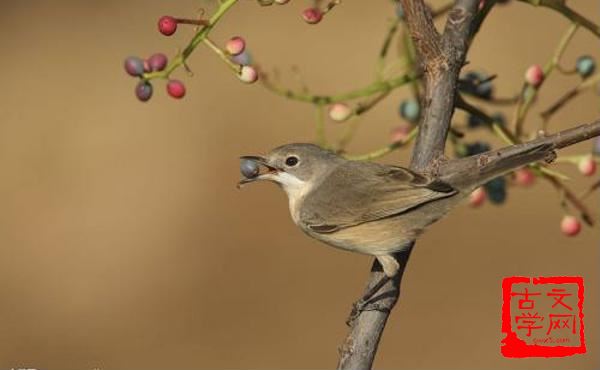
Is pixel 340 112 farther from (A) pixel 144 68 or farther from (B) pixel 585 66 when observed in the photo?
(B) pixel 585 66

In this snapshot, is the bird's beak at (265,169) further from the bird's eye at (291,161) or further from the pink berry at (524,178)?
the pink berry at (524,178)

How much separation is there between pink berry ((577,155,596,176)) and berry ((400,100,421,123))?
35cm

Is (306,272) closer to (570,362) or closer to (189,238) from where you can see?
(189,238)

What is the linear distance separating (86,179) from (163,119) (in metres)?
0.63

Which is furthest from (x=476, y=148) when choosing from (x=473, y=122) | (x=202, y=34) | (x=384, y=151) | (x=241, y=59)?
(x=202, y=34)

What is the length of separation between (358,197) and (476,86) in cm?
53

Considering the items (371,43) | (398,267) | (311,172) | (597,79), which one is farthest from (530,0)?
(371,43)

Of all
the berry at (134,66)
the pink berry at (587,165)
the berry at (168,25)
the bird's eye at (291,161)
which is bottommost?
the berry at (134,66)

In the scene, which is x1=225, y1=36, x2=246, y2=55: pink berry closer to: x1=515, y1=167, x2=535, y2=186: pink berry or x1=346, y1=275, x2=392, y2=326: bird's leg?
x1=346, y1=275, x2=392, y2=326: bird's leg

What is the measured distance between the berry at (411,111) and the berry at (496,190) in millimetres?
209

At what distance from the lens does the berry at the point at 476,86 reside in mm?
2082

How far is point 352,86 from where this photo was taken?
6148mm

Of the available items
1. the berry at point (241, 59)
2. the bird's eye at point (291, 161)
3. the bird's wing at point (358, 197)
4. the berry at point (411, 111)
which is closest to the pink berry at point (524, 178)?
the bird's wing at point (358, 197)

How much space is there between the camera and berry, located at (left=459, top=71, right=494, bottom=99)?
2.08 meters
